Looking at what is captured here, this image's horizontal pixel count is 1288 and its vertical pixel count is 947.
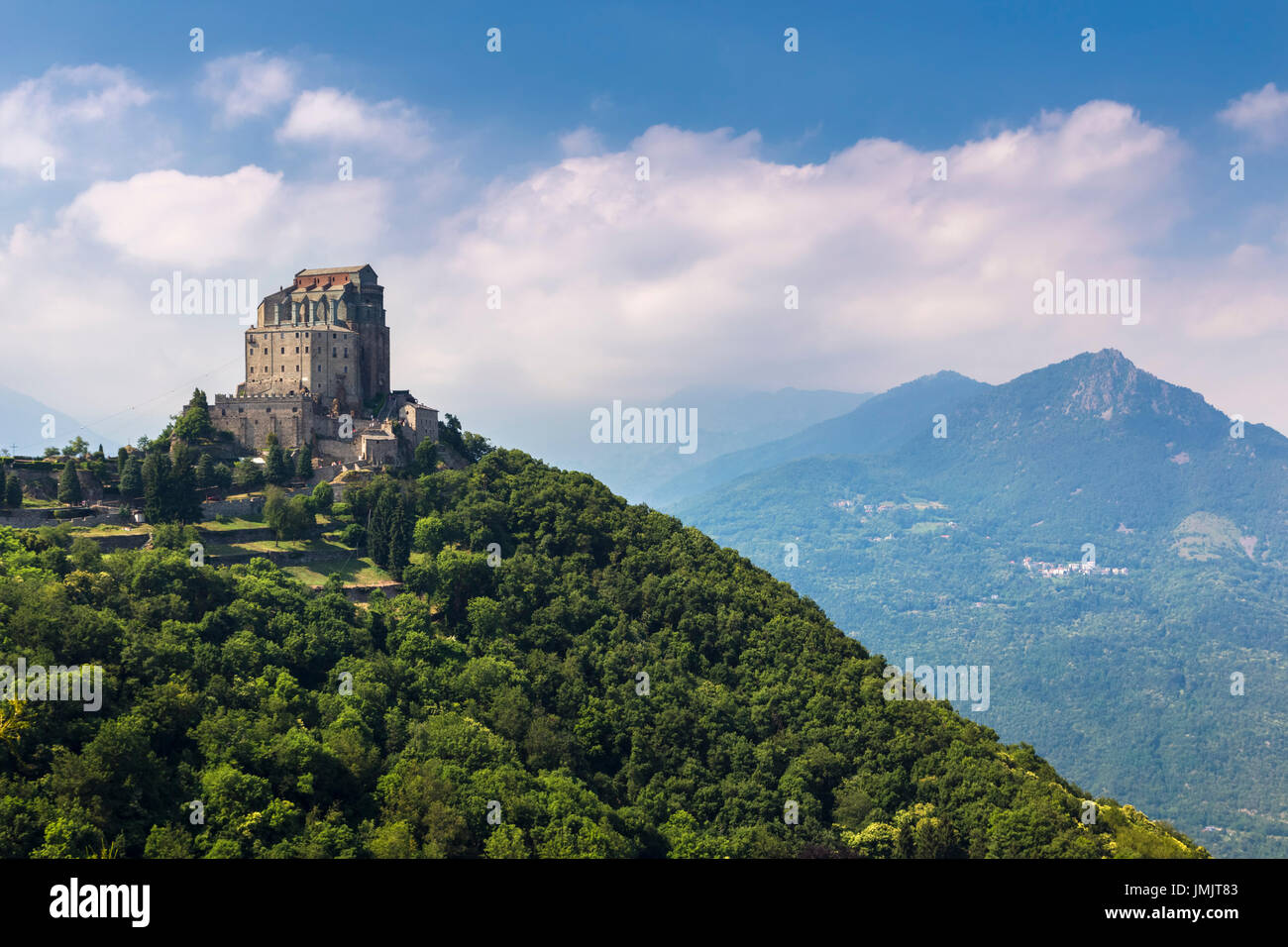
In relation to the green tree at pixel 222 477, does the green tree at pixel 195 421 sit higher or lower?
higher

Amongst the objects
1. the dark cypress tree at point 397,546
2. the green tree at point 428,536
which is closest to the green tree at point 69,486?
the dark cypress tree at point 397,546

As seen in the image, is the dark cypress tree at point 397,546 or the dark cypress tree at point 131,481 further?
the dark cypress tree at point 131,481

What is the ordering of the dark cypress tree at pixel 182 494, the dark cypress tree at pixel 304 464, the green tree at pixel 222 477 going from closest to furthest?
1. the dark cypress tree at pixel 182 494
2. the green tree at pixel 222 477
3. the dark cypress tree at pixel 304 464

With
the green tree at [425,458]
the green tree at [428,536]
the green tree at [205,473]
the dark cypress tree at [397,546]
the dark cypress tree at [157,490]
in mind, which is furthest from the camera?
the green tree at [425,458]

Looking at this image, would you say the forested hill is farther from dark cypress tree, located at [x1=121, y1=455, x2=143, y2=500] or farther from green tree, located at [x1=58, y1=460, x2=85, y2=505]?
dark cypress tree, located at [x1=121, y1=455, x2=143, y2=500]

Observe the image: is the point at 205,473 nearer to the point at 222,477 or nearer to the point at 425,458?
the point at 222,477

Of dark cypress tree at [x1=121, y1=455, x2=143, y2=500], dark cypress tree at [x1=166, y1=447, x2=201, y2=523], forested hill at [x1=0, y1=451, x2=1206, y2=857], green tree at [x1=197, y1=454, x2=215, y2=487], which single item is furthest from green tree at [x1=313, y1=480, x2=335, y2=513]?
dark cypress tree at [x1=121, y1=455, x2=143, y2=500]

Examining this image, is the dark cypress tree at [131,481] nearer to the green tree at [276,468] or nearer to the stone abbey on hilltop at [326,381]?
the green tree at [276,468]

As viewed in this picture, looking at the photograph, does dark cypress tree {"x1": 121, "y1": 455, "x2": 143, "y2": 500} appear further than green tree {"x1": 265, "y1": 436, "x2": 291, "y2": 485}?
No

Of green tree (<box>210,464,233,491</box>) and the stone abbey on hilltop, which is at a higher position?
the stone abbey on hilltop
